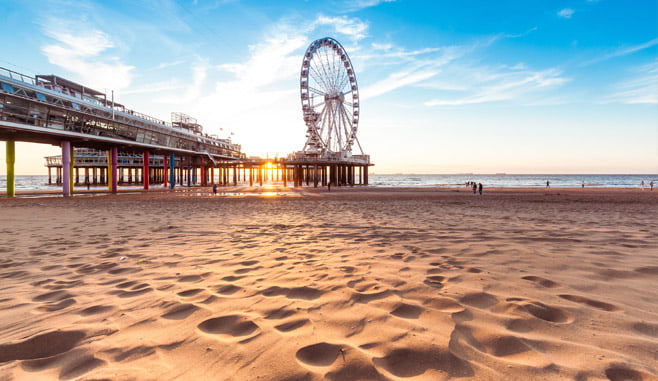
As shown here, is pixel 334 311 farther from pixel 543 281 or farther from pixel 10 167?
pixel 10 167

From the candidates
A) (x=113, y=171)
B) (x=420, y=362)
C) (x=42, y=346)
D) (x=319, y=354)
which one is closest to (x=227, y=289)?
(x=42, y=346)

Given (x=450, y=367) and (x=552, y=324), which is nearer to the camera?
(x=450, y=367)

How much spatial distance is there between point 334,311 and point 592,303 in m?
2.27

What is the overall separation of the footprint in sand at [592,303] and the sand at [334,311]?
0.05ft

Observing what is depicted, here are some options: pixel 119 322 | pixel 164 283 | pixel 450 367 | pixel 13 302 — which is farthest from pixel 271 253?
pixel 450 367

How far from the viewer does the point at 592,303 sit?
2.55 m

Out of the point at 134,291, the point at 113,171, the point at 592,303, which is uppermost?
the point at 113,171

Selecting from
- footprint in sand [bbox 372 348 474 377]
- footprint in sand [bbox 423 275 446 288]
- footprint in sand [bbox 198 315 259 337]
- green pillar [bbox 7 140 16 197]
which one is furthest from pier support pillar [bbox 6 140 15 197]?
footprint in sand [bbox 372 348 474 377]

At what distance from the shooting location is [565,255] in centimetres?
424

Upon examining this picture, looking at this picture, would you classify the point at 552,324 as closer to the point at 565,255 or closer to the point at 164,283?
the point at 565,255

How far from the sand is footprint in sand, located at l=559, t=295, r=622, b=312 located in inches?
0.5

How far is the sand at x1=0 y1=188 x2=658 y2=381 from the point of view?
68.4 inches

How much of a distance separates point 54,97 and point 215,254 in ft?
84.6

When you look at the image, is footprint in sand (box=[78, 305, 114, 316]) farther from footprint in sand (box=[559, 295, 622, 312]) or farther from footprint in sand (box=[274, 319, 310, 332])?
footprint in sand (box=[559, 295, 622, 312])
